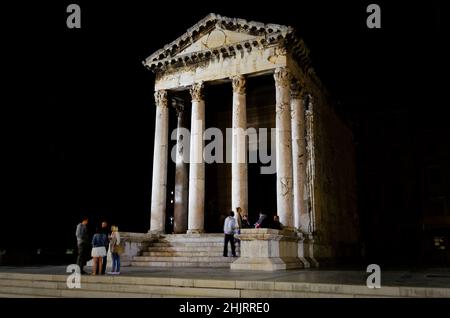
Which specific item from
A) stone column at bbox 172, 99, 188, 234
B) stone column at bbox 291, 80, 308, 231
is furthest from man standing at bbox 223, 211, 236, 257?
stone column at bbox 172, 99, 188, 234

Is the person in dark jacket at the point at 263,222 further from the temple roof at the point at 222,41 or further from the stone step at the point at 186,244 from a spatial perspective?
the temple roof at the point at 222,41

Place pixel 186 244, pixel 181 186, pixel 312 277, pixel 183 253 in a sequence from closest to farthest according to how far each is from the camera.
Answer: pixel 312 277, pixel 183 253, pixel 186 244, pixel 181 186

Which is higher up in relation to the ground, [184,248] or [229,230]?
[229,230]

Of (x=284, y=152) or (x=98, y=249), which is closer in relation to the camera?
(x=98, y=249)

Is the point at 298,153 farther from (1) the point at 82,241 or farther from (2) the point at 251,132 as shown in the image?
(1) the point at 82,241

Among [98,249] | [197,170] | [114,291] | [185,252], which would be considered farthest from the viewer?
[197,170]

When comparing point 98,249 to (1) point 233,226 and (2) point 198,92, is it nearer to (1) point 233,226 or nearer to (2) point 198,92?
(1) point 233,226

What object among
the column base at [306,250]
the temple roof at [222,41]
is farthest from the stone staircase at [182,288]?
the temple roof at [222,41]

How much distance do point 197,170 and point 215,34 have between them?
23.6 feet

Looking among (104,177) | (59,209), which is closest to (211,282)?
→ (59,209)

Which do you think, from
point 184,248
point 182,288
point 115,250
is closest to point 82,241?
point 115,250

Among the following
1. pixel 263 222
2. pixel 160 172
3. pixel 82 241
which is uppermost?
pixel 160 172

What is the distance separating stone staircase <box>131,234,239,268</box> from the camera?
17094 mm

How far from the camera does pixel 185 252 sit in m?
18.6
